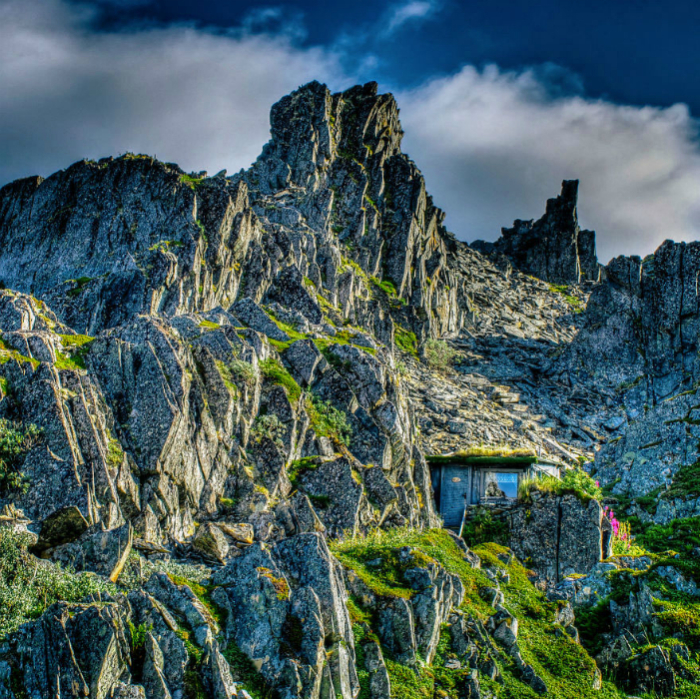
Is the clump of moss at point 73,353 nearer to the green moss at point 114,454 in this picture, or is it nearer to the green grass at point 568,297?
the green moss at point 114,454

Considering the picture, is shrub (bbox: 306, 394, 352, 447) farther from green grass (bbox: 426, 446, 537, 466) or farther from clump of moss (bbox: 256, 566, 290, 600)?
clump of moss (bbox: 256, 566, 290, 600)

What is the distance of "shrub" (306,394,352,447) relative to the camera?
121 ft

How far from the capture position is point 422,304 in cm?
9338

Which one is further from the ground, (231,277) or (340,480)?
(231,277)

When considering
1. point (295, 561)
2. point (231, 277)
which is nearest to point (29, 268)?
point (231, 277)

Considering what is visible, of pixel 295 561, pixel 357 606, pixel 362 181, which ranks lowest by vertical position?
pixel 357 606

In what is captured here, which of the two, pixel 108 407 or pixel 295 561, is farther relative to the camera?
pixel 108 407

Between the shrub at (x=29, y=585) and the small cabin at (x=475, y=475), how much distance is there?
27.4m

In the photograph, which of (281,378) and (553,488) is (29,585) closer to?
(553,488)

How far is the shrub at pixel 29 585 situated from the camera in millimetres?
12266

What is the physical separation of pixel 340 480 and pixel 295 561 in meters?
15.3

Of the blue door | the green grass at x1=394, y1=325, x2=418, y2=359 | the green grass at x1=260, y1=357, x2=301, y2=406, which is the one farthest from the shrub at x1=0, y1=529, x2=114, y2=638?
the green grass at x1=394, y1=325, x2=418, y2=359

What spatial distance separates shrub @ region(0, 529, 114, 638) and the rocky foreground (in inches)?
2.6

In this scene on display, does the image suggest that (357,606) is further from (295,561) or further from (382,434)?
(382,434)
